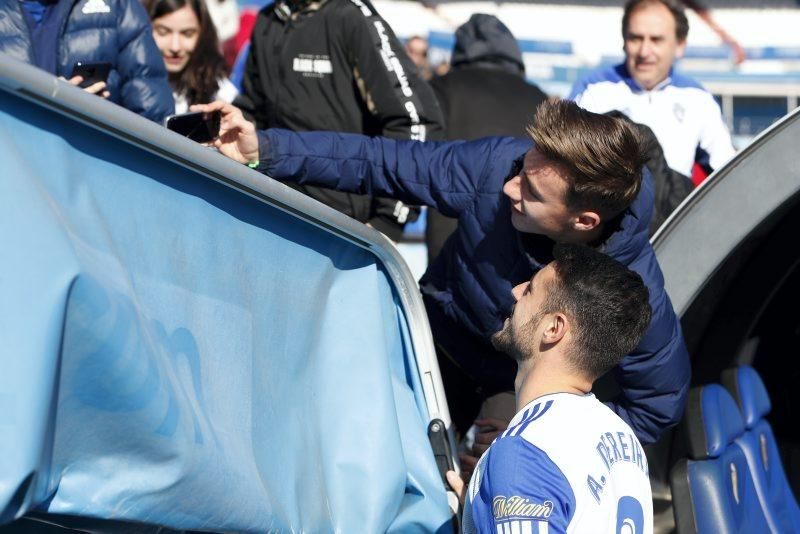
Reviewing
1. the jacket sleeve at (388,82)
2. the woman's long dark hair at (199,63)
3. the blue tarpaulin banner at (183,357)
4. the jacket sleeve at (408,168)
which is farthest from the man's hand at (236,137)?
the woman's long dark hair at (199,63)

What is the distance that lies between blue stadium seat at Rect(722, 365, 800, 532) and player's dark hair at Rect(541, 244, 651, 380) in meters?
1.75

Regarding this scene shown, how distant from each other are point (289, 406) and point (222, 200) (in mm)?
438

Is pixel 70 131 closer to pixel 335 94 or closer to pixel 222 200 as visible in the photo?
pixel 222 200

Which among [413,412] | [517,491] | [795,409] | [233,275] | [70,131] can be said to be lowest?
[795,409]

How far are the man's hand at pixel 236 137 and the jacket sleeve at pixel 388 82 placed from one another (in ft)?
3.52

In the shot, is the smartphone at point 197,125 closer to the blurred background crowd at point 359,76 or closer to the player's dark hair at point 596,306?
the blurred background crowd at point 359,76

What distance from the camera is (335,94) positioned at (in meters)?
4.20

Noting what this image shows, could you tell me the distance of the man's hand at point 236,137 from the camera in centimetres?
297

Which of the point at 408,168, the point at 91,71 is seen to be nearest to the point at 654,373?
the point at 408,168

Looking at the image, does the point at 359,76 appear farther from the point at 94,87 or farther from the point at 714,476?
the point at 714,476

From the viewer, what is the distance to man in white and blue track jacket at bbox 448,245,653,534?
7.77 feet

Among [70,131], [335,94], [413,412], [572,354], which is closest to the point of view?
[70,131]

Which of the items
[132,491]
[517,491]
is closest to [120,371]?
[132,491]

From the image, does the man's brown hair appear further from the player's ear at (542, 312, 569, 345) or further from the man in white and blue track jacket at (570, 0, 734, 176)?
the man in white and blue track jacket at (570, 0, 734, 176)
